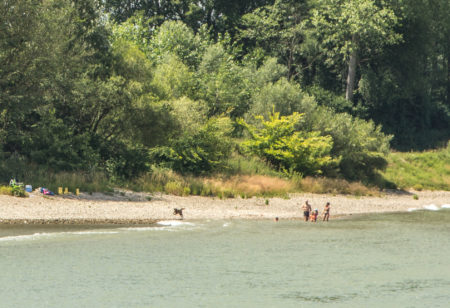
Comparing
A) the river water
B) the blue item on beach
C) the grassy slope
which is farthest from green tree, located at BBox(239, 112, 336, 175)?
the blue item on beach

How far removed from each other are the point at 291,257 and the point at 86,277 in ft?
32.3

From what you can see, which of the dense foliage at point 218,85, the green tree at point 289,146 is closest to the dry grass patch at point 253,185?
the dense foliage at point 218,85

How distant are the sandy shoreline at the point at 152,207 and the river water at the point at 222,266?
156cm

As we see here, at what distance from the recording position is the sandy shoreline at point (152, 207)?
3838 cm

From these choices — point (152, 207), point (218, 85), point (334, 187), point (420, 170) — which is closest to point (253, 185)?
point (334, 187)

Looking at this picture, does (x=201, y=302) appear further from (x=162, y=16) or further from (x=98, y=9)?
(x=162, y=16)

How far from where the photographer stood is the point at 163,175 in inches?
1953

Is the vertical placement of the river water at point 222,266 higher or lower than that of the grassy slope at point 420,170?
lower

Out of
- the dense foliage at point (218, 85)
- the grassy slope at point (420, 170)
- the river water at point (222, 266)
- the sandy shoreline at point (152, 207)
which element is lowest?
the river water at point (222, 266)

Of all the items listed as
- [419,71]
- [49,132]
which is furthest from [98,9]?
[419,71]

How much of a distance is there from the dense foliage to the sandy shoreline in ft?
12.9

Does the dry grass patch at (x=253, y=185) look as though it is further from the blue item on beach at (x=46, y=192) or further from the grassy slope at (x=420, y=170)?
the grassy slope at (x=420, y=170)

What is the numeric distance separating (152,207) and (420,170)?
115 ft

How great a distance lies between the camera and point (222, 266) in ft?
105
